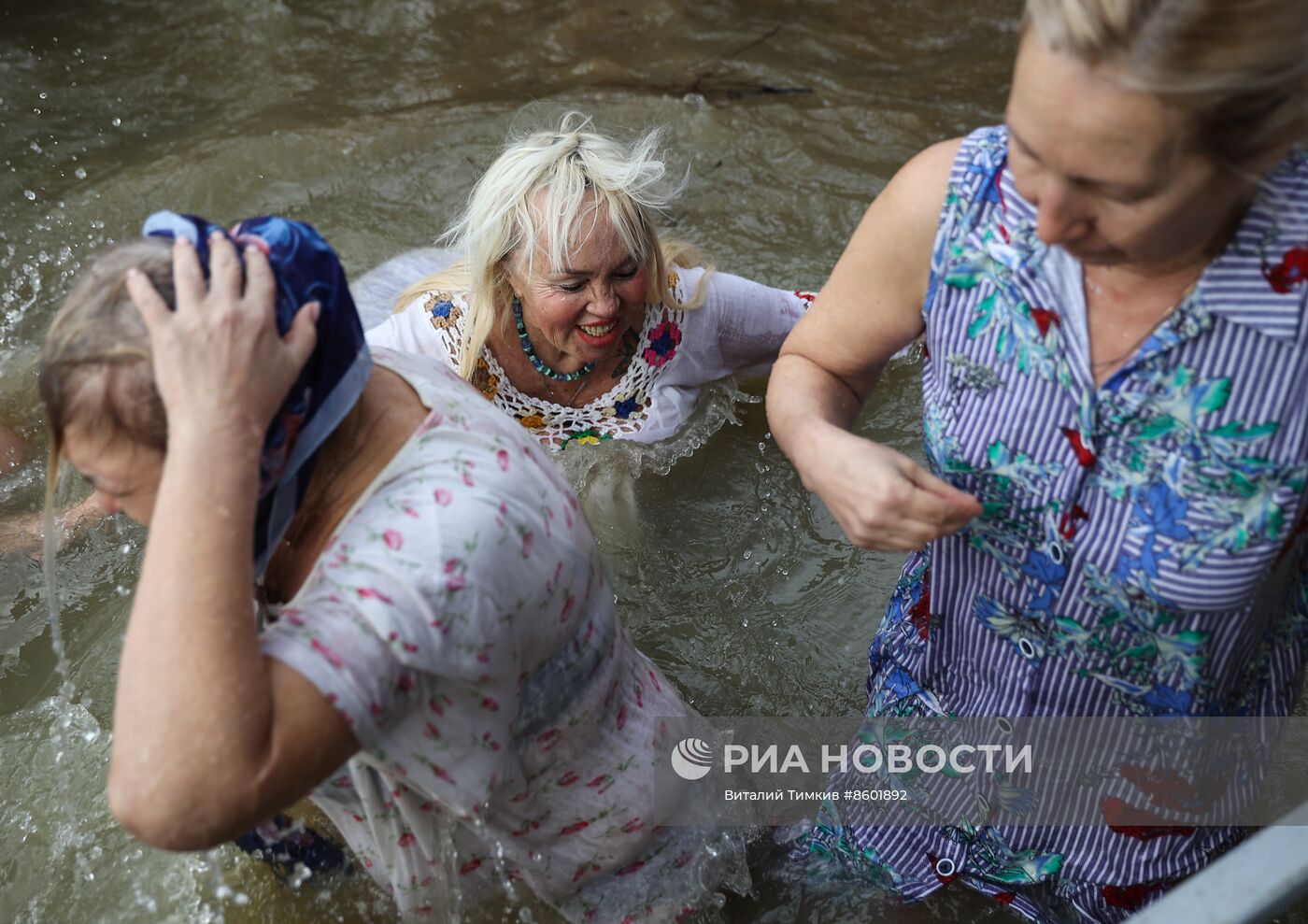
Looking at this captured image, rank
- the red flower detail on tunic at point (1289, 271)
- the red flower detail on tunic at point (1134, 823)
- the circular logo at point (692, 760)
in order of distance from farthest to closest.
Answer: the circular logo at point (692, 760)
the red flower detail on tunic at point (1134, 823)
the red flower detail on tunic at point (1289, 271)

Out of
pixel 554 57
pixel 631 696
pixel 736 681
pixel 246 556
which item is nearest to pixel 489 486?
pixel 246 556

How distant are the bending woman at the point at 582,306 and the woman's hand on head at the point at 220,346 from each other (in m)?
1.92

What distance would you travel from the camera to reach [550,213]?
331 centimetres

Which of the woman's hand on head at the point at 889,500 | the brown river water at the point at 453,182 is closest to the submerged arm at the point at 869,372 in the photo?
the woman's hand on head at the point at 889,500

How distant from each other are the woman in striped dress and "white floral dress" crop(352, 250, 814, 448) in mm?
1557

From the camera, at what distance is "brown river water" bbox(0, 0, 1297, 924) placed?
306 cm

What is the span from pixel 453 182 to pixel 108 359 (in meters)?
3.70

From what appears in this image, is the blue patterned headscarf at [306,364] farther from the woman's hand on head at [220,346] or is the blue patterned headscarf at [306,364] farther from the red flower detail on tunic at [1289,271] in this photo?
the red flower detail on tunic at [1289,271]

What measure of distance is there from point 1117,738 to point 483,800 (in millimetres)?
1008

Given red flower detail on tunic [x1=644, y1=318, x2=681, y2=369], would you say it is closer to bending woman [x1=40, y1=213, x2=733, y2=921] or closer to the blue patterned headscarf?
bending woman [x1=40, y1=213, x2=733, y2=921]

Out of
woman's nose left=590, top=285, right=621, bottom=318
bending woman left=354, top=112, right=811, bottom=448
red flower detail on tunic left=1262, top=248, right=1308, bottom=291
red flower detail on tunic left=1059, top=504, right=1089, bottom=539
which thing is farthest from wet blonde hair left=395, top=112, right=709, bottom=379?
red flower detail on tunic left=1262, top=248, right=1308, bottom=291

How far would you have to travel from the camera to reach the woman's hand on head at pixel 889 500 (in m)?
1.55

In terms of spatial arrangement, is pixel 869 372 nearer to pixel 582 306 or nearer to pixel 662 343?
pixel 582 306

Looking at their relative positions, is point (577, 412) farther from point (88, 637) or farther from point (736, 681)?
point (88, 637)
